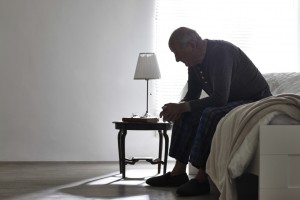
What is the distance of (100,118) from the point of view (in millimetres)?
4594

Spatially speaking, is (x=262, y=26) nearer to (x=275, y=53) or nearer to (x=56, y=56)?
(x=275, y=53)

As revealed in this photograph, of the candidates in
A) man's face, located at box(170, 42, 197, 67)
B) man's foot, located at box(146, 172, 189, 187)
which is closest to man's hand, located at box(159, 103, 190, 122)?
man's face, located at box(170, 42, 197, 67)

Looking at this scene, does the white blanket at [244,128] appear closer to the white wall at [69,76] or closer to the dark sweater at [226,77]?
the dark sweater at [226,77]

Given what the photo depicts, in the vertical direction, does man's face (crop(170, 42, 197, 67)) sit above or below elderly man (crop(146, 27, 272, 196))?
above

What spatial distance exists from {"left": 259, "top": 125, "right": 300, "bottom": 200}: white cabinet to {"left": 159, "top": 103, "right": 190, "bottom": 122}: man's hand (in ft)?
3.02

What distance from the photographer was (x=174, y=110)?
2809 mm

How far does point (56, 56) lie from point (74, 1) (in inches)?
19.8

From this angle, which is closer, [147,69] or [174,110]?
[174,110]

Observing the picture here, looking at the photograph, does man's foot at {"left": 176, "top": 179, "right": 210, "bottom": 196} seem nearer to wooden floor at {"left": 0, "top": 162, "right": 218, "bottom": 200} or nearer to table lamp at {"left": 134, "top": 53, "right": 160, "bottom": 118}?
wooden floor at {"left": 0, "top": 162, "right": 218, "bottom": 200}

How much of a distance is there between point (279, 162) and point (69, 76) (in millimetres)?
2950

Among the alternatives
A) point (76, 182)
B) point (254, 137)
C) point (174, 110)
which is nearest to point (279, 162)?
point (254, 137)

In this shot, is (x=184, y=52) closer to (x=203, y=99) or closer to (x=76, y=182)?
(x=203, y=99)

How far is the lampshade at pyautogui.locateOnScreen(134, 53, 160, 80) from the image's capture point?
3.78 m

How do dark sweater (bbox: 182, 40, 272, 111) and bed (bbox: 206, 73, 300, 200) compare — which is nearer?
bed (bbox: 206, 73, 300, 200)
